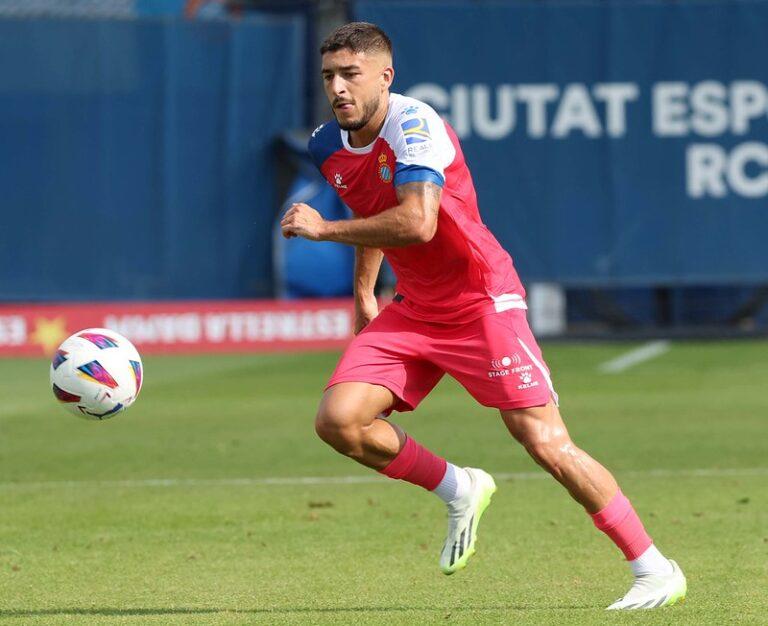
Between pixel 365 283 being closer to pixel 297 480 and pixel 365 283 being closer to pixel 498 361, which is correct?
pixel 498 361

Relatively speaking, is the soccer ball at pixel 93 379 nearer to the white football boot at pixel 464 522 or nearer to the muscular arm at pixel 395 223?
the muscular arm at pixel 395 223

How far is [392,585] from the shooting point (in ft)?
21.9

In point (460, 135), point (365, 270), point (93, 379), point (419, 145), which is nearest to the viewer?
point (419, 145)

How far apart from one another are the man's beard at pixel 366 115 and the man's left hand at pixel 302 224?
47 cm

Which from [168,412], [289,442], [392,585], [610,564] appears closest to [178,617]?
[392,585]

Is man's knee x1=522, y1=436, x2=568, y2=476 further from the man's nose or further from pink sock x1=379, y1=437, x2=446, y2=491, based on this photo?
the man's nose

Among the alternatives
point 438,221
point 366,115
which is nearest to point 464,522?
point 438,221

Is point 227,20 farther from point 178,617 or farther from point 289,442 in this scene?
point 178,617

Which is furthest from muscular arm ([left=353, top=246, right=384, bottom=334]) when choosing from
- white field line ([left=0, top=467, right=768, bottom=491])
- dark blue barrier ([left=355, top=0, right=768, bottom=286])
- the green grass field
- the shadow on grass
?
dark blue barrier ([left=355, top=0, right=768, bottom=286])

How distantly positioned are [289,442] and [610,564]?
5227 millimetres

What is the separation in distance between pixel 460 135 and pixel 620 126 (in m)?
2.01

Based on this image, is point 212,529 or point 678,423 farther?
point 678,423

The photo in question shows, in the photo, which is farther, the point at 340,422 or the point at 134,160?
the point at 134,160

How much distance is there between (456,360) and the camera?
21.2ft
